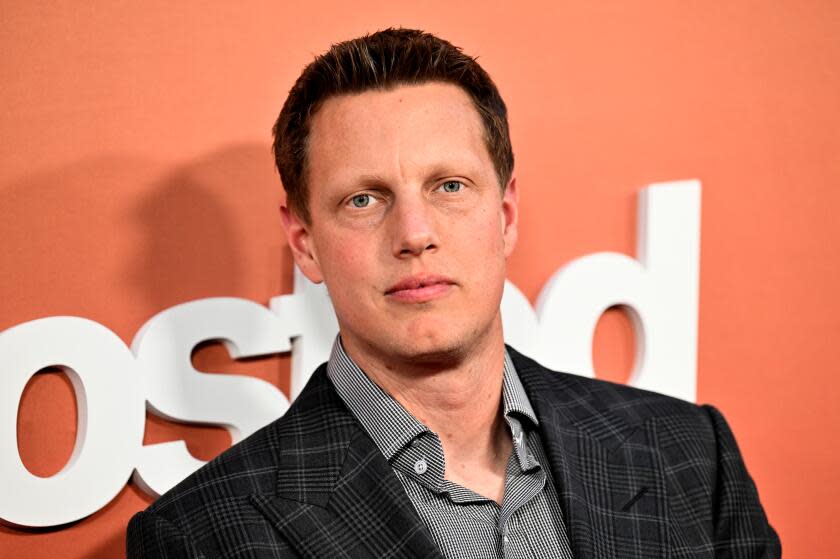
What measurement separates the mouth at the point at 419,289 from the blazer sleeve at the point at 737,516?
1.89ft

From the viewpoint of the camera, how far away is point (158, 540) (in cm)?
132

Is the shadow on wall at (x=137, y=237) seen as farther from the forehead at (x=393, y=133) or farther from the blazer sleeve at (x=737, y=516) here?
the blazer sleeve at (x=737, y=516)

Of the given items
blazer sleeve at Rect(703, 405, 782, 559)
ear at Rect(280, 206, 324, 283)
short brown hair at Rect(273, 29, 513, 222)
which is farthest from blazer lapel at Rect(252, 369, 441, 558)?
blazer sleeve at Rect(703, 405, 782, 559)

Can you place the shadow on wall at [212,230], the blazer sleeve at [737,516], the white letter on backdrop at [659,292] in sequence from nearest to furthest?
the blazer sleeve at [737,516], the shadow on wall at [212,230], the white letter on backdrop at [659,292]

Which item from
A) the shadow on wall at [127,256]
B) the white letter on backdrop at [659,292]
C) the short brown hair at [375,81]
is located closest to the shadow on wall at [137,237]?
the shadow on wall at [127,256]

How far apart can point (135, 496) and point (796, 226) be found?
5.03 ft

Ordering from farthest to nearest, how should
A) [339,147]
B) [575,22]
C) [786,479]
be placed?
[786,479] < [575,22] < [339,147]

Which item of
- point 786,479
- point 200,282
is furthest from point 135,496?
point 786,479

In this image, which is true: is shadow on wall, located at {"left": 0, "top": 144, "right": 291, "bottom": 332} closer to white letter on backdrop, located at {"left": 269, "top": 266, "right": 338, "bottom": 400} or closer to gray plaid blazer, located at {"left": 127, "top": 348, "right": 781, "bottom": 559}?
white letter on backdrop, located at {"left": 269, "top": 266, "right": 338, "bottom": 400}

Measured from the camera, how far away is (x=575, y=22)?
2018mm

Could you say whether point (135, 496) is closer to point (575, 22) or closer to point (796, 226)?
point (575, 22)

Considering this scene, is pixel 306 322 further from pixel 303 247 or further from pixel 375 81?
pixel 375 81

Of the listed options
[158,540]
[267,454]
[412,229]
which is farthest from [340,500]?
[412,229]

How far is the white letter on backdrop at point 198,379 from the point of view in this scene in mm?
1617
